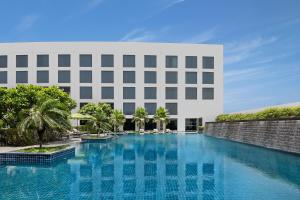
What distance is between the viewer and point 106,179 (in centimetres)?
1134

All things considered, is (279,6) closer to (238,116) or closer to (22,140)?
(238,116)

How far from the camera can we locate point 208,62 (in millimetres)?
52656

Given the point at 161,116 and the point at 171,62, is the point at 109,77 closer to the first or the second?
the point at 171,62

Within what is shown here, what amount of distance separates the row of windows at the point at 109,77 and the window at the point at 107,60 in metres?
1.19

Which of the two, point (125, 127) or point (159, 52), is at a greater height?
point (159, 52)

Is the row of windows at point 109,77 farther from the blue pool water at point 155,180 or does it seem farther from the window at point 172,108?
the blue pool water at point 155,180

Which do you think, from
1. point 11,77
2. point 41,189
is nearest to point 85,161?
point 41,189

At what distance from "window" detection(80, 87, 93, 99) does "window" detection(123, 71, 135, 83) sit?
5.33 metres

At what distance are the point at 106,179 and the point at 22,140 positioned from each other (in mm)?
11823

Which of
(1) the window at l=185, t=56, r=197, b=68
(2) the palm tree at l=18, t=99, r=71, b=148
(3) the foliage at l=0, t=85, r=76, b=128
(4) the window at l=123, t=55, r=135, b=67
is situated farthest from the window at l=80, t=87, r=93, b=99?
(2) the palm tree at l=18, t=99, r=71, b=148

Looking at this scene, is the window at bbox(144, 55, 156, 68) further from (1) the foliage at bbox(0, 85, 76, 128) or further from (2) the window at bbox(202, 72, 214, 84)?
(1) the foliage at bbox(0, 85, 76, 128)

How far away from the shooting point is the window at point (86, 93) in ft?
166

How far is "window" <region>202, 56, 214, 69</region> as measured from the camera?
172ft

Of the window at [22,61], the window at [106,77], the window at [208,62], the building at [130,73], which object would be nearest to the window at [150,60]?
the building at [130,73]
